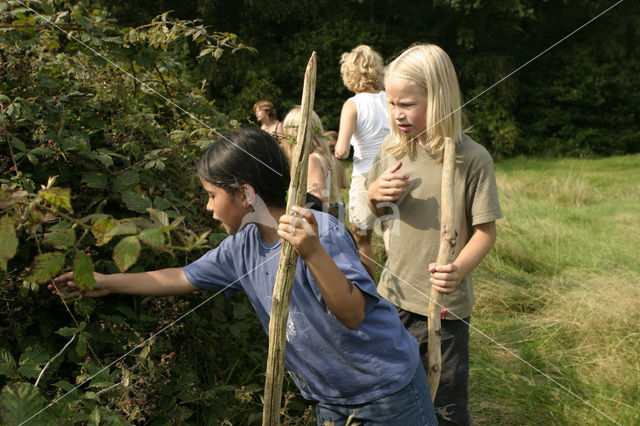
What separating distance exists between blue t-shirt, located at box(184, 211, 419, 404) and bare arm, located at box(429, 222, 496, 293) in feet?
1.04

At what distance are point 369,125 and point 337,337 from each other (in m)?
2.59

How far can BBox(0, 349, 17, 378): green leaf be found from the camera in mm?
1619

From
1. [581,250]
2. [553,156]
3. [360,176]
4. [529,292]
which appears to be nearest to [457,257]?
[360,176]

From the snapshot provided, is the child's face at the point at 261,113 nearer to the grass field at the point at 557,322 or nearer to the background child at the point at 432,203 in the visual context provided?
the grass field at the point at 557,322

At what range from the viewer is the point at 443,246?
205cm

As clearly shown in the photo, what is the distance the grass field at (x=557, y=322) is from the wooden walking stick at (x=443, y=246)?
0.66 meters

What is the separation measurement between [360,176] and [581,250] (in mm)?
2757

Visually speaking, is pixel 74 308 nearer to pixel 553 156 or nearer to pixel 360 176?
pixel 360 176

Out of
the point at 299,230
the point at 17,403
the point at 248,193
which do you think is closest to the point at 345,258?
the point at 299,230

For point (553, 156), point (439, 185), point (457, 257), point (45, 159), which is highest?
point (45, 159)

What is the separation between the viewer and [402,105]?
7.20ft

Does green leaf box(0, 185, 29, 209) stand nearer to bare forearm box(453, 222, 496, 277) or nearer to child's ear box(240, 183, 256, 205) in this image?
child's ear box(240, 183, 256, 205)

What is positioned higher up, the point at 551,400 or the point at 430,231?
the point at 430,231

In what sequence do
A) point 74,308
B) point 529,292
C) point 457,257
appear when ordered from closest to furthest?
point 74,308 → point 457,257 → point 529,292
